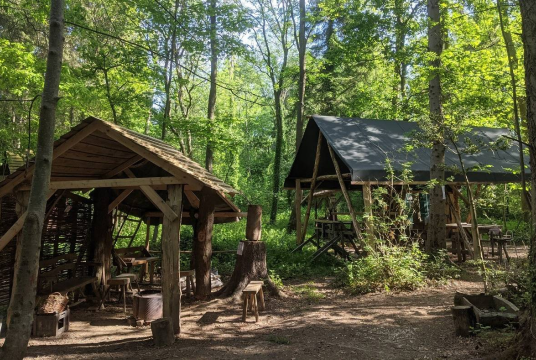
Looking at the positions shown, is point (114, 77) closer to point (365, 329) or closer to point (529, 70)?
point (365, 329)

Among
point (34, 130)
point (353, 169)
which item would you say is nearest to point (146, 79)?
point (34, 130)

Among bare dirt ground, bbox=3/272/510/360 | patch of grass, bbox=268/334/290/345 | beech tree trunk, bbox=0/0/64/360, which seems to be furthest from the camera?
patch of grass, bbox=268/334/290/345

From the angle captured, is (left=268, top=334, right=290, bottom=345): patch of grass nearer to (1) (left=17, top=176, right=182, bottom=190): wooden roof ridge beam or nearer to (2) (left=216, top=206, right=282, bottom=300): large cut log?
(2) (left=216, top=206, right=282, bottom=300): large cut log

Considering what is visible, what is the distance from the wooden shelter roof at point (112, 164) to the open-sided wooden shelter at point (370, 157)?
322 cm

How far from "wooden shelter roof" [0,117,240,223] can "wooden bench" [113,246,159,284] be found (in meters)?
1.58

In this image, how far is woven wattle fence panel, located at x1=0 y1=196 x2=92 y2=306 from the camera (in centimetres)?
741

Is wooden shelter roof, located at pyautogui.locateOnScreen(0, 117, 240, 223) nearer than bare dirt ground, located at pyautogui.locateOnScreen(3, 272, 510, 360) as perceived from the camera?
No

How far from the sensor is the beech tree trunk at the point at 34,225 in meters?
3.78

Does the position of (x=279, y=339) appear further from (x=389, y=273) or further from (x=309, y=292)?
(x=389, y=273)

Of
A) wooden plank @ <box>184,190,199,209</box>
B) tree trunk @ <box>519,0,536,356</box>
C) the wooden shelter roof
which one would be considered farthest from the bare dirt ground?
wooden plank @ <box>184,190,199,209</box>

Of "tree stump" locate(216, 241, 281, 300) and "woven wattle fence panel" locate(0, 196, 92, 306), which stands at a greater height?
"woven wattle fence panel" locate(0, 196, 92, 306)

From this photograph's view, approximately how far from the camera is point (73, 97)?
12.2 metres

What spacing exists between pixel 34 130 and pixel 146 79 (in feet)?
13.3

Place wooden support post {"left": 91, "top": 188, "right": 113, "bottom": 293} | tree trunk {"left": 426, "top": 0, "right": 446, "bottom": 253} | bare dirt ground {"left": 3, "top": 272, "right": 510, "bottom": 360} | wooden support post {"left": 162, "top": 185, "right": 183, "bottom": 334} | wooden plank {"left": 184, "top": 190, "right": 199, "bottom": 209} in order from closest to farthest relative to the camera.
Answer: bare dirt ground {"left": 3, "top": 272, "right": 510, "bottom": 360}
wooden support post {"left": 162, "top": 185, "right": 183, "bottom": 334}
wooden support post {"left": 91, "top": 188, "right": 113, "bottom": 293}
wooden plank {"left": 184, "top": 190, "right": 199, "bottom": 209}
tree trunk {"left": 426, "top": 0, "right": 446, "bottom": 253}
